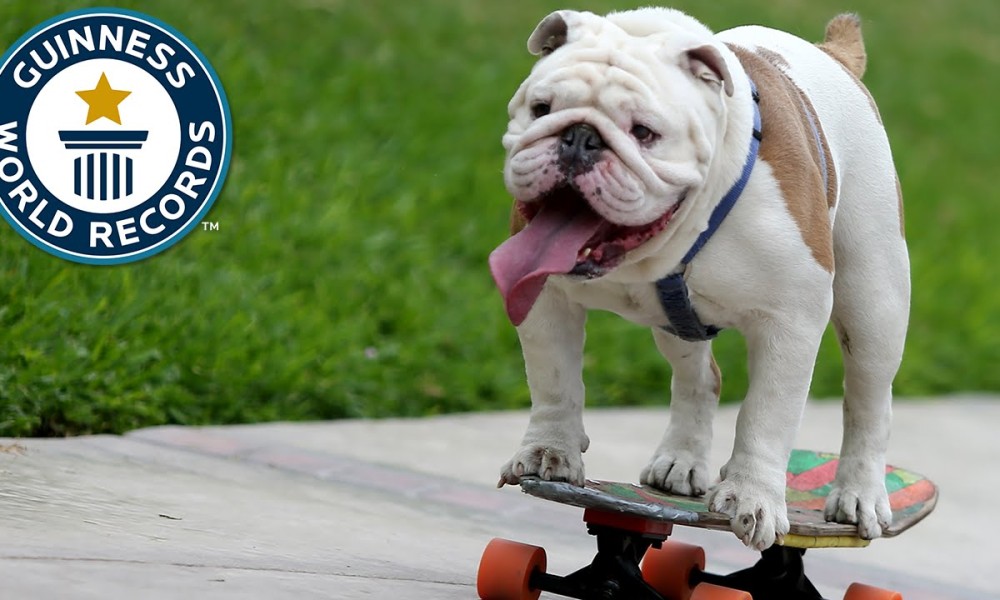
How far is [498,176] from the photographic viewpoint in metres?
8.71

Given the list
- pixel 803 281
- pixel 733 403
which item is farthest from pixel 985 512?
pixel 803 281

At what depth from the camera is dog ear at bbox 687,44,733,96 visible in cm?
320

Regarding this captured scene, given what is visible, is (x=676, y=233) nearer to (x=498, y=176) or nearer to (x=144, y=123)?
(x=144, y=123)

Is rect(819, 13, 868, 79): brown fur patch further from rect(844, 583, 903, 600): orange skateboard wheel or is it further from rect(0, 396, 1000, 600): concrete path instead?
rect(0, 396, 1000, 600): concrete path

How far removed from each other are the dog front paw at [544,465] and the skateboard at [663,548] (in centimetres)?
6

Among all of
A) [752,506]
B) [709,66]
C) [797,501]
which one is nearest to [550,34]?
[709,66]

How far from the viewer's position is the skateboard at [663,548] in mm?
3371

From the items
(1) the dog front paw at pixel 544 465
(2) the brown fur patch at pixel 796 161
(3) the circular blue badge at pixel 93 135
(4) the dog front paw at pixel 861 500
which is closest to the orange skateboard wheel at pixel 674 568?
(4) the dog front paw at pixel 861 500

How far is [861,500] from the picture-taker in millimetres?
3904

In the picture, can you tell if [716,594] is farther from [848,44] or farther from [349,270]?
[349,270]

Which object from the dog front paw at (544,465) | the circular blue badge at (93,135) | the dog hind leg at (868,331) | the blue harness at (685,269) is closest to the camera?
the blue harness at (685,269)

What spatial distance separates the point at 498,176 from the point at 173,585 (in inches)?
226

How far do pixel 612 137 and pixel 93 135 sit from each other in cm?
332

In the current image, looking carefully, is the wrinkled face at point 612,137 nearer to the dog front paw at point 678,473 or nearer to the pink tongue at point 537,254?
the pink tongue at point 537,254
